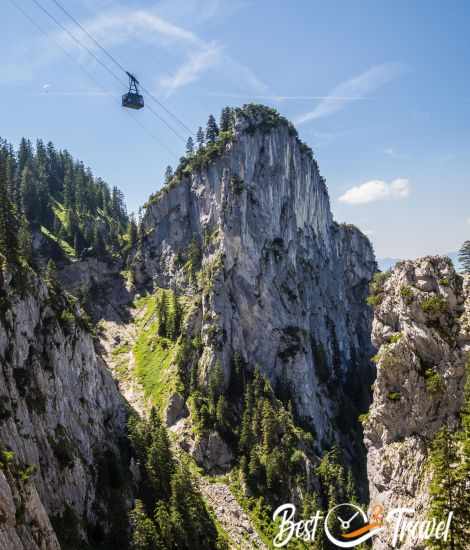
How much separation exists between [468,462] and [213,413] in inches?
2392

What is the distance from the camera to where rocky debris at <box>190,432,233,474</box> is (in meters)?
80.1

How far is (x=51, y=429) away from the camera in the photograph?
5319 centimetres

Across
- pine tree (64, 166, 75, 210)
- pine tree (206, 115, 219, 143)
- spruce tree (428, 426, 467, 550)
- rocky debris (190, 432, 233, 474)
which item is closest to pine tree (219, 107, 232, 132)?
pine tree (206, 115, 219, 143)

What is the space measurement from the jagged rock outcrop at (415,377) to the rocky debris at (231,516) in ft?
101

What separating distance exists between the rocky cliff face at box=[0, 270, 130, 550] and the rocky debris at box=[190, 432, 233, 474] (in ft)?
52.2

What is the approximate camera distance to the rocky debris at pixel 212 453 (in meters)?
80.1

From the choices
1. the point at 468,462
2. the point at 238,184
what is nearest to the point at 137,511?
the point at 468,462

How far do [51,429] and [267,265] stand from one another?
2882 inches

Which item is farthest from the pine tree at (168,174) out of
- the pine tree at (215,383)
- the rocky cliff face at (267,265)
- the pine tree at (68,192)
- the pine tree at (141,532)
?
the pine tree at (141,532)

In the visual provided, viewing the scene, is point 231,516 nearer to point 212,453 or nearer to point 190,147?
point 212,453

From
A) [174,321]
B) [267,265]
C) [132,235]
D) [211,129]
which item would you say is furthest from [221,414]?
[211,129]

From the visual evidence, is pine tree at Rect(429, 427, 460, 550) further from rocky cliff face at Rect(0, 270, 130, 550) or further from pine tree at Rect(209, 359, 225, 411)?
pine tree at Rect(209, 359, 225, 411)

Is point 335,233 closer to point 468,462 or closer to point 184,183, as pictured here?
point 184,183

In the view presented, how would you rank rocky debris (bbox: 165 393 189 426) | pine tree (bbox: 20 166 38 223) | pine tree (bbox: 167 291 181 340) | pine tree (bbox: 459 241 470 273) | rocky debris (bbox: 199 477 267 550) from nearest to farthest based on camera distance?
rocky debris (bbox: 199 477 267 550)
pine tree (bbox: 459 241 470 273)
rocky debris (bbox: 165 393 189 426)
pine tree (bbox: 167 291 181 340)
pine tree (bbox: 20 166 38 223)
